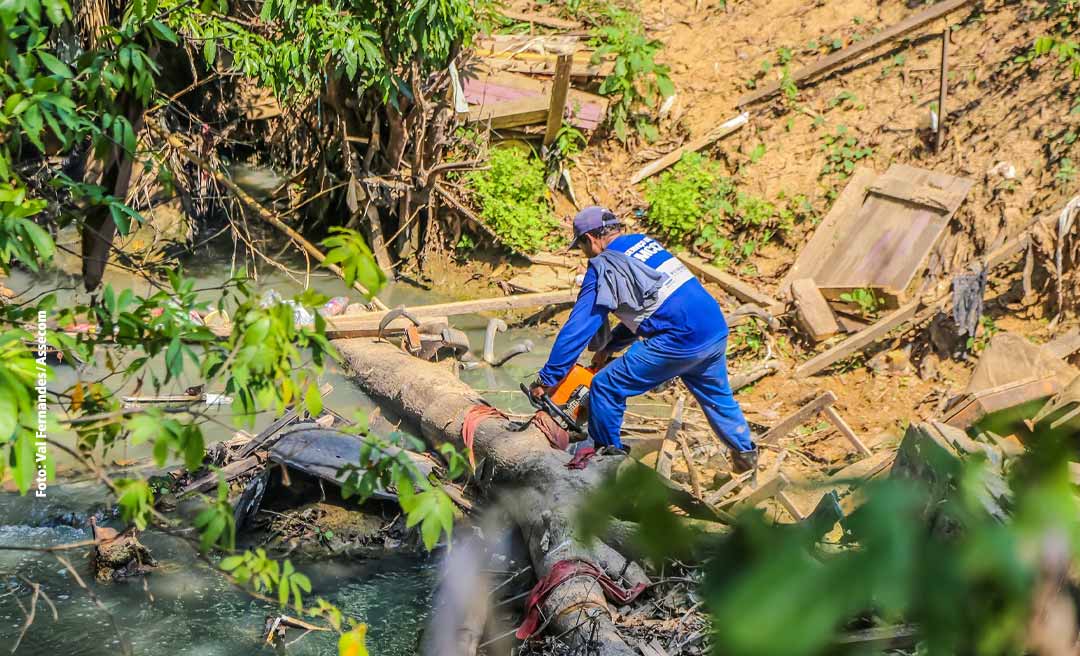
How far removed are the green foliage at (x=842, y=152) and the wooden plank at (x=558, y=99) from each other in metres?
2.79

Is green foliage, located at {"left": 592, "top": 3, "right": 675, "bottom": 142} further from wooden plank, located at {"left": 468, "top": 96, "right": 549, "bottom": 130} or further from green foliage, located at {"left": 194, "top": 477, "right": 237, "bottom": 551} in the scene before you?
green foliage, located at {"left": 194, "top": 477, "right": 237, "bottom": 551}

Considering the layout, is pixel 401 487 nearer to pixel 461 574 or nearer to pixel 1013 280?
pixel 461 574

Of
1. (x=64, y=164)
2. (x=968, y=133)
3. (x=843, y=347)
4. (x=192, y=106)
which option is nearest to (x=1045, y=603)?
(x=843, y=347)

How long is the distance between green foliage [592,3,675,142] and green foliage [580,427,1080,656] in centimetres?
1084

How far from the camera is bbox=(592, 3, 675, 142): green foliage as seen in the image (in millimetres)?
11367

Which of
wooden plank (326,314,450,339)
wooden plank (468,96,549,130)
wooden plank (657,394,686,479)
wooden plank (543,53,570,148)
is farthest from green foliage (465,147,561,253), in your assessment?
wooden plank (657,394,686,479)

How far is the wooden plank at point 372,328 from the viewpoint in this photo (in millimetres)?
8156

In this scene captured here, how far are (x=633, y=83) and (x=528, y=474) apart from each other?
6.92 meters

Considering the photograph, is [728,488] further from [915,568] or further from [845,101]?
[845,101]

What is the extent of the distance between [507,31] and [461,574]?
8794mm

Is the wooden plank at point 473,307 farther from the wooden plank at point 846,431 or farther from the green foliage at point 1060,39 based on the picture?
the green foliage at point 1060,39

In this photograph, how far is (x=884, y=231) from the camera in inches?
354

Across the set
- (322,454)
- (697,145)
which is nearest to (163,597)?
(322,454)

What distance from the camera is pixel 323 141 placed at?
10.6 m
